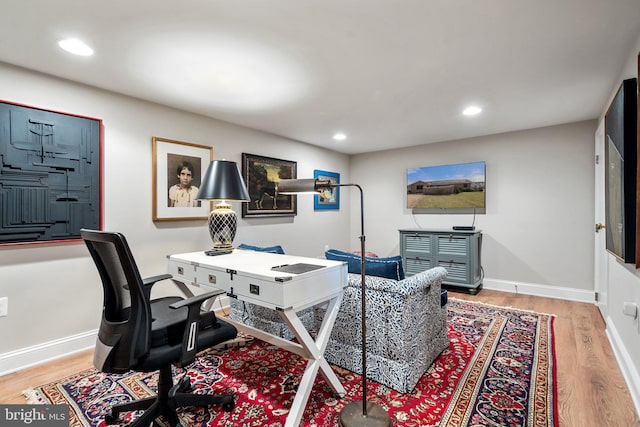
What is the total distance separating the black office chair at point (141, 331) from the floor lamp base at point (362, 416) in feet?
2.17

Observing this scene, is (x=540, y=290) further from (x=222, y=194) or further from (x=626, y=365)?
(x=222, y=194)

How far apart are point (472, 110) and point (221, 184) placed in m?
2.70

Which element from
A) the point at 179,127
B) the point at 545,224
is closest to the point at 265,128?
the point at 179,127

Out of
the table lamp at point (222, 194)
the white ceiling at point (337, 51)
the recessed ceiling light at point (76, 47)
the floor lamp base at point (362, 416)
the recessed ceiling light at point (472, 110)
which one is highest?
the recessed ceiling light at point (472, 110)

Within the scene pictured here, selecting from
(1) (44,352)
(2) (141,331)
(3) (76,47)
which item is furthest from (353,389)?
(3) (76,47)

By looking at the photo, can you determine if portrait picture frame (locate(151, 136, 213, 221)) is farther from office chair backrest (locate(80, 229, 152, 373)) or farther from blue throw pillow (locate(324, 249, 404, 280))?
blue throw pillow (locate(324, 249, 404, 280))

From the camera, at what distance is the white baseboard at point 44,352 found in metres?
2.20

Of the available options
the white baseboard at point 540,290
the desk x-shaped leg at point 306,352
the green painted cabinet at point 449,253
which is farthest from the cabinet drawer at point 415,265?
the desk x-shaped leg at point 306,352

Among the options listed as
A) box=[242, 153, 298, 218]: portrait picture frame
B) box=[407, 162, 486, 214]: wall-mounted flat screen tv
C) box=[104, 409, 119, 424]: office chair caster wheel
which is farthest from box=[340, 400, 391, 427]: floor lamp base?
box=[407, 162, 486, 214]: wall-mounted flat screen tv

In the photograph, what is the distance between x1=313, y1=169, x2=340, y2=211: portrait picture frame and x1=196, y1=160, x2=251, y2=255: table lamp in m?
2.55

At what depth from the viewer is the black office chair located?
1.34m

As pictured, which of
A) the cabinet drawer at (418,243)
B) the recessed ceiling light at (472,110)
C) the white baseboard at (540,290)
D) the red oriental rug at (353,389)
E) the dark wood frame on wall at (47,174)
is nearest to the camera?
the red oriental rug at (353,389)

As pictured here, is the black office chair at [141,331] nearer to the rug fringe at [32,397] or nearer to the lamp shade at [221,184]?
the rug fringe at [32,397]

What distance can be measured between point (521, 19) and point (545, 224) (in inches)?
124
